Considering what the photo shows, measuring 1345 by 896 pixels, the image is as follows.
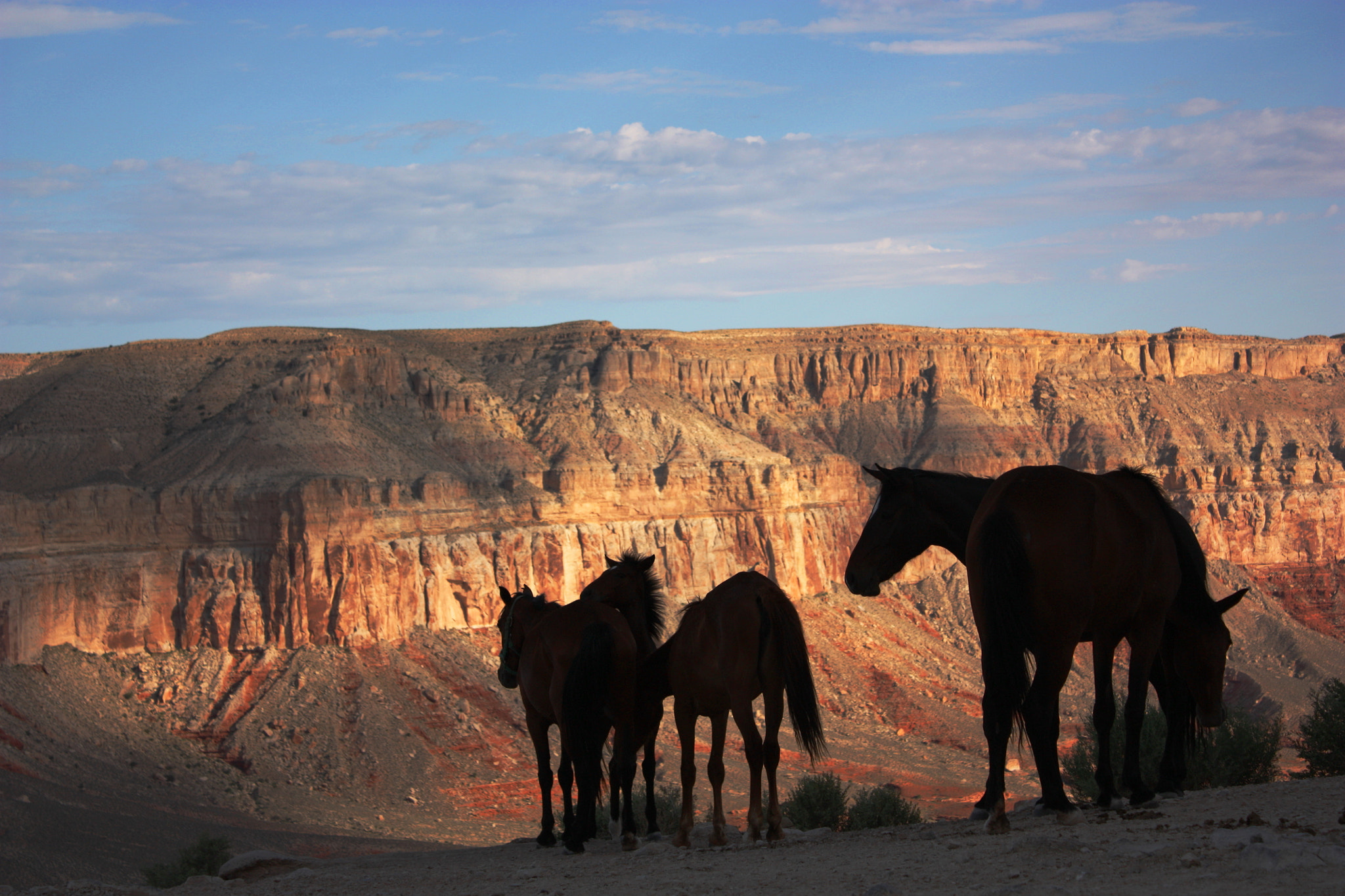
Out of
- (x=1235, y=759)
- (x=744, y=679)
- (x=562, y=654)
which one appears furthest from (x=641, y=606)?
(x=1235, y=759)

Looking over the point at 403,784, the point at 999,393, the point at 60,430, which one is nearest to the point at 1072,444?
the point at 999,393

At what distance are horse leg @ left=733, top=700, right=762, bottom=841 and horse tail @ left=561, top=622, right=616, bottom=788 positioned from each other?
4.57ft

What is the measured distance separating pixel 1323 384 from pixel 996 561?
385ft

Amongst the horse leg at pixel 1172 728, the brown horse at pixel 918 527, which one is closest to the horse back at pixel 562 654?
the brown horse at pixel 918 527

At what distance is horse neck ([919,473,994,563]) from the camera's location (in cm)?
1123

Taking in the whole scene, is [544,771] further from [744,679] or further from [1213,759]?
[1213,759]

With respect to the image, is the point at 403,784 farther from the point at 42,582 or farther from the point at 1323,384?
the point at 1323,384

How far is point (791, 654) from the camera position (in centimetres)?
1192

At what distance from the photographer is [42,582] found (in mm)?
55844

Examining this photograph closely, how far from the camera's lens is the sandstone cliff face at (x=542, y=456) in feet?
200

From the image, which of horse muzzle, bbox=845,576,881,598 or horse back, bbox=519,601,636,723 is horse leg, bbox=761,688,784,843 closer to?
horse muzzle, bbox=845,576,881,598

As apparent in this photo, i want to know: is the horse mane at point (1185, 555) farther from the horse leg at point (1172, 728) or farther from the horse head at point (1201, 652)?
the horse leg at point (1172, 728)

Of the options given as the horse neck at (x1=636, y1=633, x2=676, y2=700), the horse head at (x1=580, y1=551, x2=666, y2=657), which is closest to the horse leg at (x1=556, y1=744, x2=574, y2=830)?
the horse neck at (x1=636, y1=633, x2=676, y2=700)

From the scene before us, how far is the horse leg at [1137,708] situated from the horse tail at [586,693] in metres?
4.97
